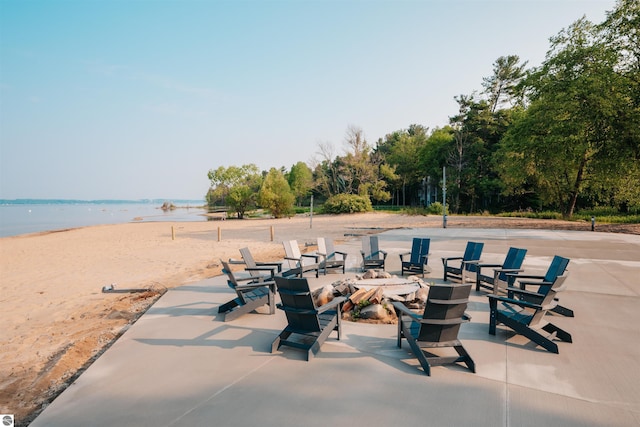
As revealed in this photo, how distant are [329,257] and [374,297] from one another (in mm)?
3417

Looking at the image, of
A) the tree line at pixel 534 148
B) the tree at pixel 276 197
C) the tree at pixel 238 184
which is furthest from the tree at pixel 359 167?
the tree at pixel 238 184

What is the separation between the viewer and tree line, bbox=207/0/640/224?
54.4 ft

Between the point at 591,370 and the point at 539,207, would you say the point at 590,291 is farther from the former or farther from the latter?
the point at 539,207

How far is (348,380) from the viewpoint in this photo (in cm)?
342

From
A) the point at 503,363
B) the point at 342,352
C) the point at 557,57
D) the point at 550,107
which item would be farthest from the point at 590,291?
the point at 557,57

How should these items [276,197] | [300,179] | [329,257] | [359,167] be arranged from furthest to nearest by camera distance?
1. [300,179]
2. [359,167]
3. [276,197]
4. [329,257]

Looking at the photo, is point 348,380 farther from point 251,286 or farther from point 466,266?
point 466,266

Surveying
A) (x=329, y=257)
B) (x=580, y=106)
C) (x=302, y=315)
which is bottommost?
(x=329, y=257)

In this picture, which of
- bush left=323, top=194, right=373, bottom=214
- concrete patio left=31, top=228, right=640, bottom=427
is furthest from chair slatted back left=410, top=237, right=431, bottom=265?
bush left=323, top=194, right=373, bottom=214

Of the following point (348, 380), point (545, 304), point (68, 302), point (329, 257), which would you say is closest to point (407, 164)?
point (329, 257)

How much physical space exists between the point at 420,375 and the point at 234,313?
2.95 meters

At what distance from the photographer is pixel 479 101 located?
4384 cm

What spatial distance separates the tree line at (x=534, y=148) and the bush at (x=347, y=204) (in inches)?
118

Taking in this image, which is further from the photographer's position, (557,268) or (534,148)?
(534,148)
